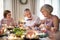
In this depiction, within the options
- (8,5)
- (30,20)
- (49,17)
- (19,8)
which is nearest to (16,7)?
(19,8)

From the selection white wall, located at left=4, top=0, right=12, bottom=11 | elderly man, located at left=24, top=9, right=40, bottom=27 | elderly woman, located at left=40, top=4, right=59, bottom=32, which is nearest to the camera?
elderly woman, located at left=40, top=4, right=59, bottom=32

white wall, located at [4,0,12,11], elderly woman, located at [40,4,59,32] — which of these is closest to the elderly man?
elderly woman, located at [40,4,59,32]

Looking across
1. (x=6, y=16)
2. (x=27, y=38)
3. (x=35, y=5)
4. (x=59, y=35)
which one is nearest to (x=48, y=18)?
(x=27, y=38)

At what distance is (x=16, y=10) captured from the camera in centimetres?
595

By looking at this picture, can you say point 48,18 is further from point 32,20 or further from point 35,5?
point 35,5

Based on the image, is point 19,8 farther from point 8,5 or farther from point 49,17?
point 49,17

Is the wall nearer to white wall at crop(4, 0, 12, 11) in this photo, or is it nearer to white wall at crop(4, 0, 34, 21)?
white wall at crop(4, 0, 34, 21)

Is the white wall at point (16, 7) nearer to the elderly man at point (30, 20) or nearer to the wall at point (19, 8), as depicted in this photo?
the wall at point (19, 8)

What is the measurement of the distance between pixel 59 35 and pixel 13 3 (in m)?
5.36

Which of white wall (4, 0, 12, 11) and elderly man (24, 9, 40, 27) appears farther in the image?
white wall (4, 0, 12, 11)

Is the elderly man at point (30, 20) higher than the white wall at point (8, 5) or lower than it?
lower

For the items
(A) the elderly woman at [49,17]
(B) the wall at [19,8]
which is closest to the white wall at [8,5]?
(B) the wall at [19,8]

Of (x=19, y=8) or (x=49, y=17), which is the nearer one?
(x=49, y=17)

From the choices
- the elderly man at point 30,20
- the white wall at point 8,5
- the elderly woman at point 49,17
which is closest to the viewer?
the elderly woman at point 49,17
